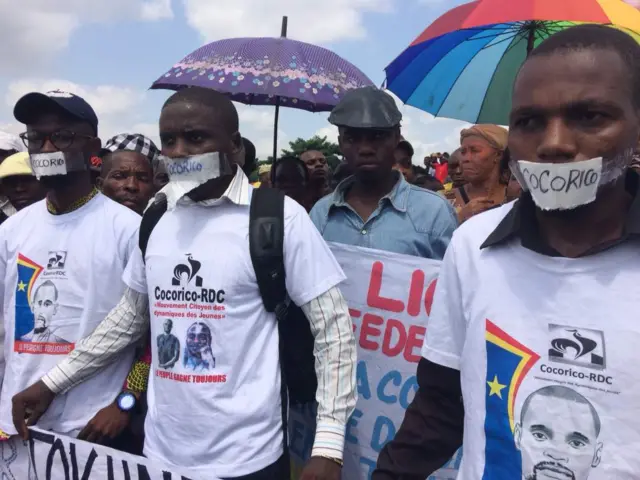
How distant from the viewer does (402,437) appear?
151 cm

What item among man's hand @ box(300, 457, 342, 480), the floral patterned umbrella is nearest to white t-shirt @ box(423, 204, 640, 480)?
man's hand @ box(300, 457, 342, 480)

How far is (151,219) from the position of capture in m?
2.27

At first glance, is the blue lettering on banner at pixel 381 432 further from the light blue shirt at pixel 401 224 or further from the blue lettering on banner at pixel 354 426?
the light blue shirt at pixel 401 224

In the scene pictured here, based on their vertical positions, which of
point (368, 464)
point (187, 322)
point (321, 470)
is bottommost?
point (368, 464)

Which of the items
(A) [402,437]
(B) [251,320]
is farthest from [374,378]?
(A) [402,437]

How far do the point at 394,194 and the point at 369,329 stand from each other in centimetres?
71

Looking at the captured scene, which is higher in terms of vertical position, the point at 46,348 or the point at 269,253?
the point at 269,253

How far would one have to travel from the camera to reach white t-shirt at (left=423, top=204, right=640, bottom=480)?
3.75 feet

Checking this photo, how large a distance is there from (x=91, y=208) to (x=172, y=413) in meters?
1.09

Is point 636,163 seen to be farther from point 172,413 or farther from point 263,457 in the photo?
point 172,413

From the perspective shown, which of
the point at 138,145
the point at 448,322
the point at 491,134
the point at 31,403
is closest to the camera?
the point at 448,322

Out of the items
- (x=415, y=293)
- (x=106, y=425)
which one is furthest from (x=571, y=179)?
(x=106, y=425)

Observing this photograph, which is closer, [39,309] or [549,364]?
[549,364]

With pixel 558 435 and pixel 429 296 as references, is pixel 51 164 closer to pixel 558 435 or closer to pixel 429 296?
pixel 429 296
